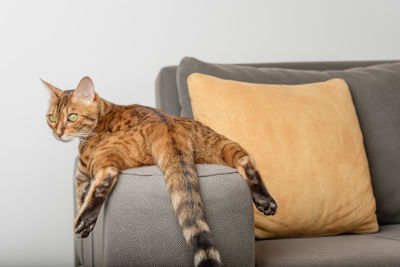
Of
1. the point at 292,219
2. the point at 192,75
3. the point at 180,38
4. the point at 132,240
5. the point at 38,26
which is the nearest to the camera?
the point at 132,240

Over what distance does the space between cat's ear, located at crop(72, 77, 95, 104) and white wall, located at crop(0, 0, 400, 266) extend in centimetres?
81

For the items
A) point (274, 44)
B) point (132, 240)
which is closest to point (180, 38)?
point (274, 44)

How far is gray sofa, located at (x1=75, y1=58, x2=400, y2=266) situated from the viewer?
0.94 meters

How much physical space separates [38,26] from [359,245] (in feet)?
5.40

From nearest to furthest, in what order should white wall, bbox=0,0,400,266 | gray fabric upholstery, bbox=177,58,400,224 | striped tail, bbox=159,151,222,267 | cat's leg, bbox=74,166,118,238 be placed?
striped tail, bbox=159,151,222,267 → cat's leg, bbox=74,166,118,238 → gray fabric upholstery, bbox=177,58,400,224 → white wall, bbox=0,0,400,266

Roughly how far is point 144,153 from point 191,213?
11.6 inches

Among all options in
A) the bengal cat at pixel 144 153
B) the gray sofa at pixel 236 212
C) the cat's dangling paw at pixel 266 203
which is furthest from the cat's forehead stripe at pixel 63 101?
the cat's dangling paw at pixel 266 203

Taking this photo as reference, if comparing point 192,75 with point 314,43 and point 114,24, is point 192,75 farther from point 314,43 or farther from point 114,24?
point 314,43

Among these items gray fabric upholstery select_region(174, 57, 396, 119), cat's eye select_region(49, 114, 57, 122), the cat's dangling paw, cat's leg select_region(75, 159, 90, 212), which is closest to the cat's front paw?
cat's leg select_region(75, 159, 90, 212)

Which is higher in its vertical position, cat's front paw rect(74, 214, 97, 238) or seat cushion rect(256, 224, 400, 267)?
cat's front paw rect(74, 214, 97, 238)

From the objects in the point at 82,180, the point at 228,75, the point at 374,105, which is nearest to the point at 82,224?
the point at 82,180

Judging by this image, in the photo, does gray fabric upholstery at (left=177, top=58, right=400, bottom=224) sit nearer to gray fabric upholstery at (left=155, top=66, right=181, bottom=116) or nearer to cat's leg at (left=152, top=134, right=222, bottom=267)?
gray fabric upholstery at (left=155, top=66, right=181, bottom=116)

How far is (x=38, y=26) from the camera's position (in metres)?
2.13

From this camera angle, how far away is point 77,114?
138 cm
